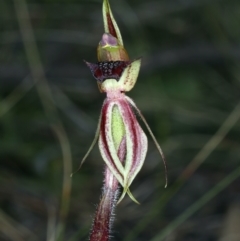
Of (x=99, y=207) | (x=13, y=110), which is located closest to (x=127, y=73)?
(x=99, y=207)

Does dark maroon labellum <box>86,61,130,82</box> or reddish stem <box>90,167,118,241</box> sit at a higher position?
dark maroon labellum <box>86,61,130,82</box>

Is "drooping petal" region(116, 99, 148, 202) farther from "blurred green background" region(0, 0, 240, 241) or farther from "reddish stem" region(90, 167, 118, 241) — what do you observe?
"blurred green background" region(0, 0, 240, 241)

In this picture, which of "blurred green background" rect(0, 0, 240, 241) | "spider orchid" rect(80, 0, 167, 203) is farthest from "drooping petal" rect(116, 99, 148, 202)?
"blurred green background" rect(0, 0, 240, 241)

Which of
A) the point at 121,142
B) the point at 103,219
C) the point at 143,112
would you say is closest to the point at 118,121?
the point at 121,142

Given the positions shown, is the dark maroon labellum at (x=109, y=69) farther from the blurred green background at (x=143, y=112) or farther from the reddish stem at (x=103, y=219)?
the blurred green background at (x=143, y=112)

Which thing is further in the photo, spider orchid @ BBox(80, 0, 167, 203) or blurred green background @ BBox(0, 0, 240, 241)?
blurred green background @ BBox(0, 0, 240, 241)

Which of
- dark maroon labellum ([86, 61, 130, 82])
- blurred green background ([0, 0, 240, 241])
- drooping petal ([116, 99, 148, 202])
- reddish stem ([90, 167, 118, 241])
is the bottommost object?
reddish stem ([90, 167, 118, 241])

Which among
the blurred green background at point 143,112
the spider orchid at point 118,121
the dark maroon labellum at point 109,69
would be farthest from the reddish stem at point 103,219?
the blurred green background at point 143,112
